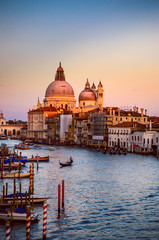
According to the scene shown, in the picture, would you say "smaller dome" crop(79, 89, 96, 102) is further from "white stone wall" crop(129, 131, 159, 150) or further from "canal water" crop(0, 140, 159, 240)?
"canal water" crop(0, 140, 159, 240)

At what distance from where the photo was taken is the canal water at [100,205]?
15.5 meters

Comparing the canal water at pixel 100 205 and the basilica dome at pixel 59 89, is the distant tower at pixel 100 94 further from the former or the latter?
the canal water at pixel 100 205

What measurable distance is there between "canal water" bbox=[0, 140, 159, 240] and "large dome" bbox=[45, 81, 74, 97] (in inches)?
2946

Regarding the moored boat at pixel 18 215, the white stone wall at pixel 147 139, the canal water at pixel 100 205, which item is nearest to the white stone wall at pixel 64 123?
the white stone wall at pixel 147 139

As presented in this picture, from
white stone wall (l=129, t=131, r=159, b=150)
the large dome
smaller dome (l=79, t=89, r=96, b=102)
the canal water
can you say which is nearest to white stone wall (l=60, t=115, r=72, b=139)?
smaller dome (l=79, t=89, r=96, b=102)

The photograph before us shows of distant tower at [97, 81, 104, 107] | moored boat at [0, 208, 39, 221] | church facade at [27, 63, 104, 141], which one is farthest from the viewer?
distant tower at [97, 81, 104, 107]

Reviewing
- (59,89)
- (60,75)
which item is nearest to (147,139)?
(59,89)

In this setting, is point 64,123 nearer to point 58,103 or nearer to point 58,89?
point 58,103

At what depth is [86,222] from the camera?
16719 millimetres

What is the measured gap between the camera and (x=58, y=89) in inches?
4178

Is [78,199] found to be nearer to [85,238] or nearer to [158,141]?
[85,238]

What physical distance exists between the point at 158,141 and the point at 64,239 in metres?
34.6

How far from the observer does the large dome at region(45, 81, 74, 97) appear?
348ft

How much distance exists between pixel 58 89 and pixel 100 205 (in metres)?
87.5
